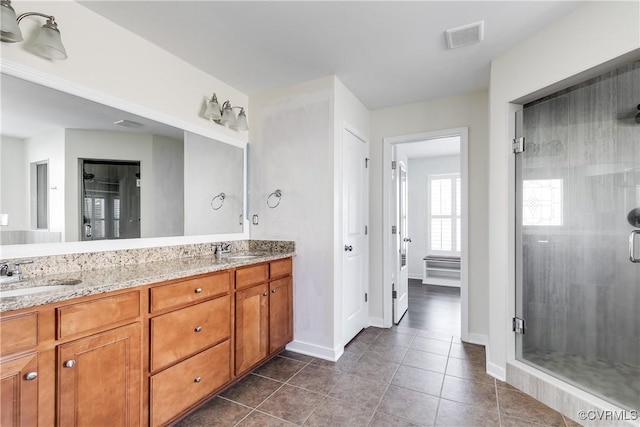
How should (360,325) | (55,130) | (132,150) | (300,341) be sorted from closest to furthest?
(55,130)
(132,150)
(300,341)
(360,325)

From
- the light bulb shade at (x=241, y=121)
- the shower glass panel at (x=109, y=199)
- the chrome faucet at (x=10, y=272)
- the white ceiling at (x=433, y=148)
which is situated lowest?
the chrome faucet at (x=10, y=272)

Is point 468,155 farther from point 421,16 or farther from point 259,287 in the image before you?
point 259,287

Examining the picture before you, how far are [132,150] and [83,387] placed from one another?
1.43m

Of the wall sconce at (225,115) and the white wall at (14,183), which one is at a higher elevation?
the wall sconce at (225,115)

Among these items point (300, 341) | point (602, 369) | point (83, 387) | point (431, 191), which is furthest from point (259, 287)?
point (431, 191)

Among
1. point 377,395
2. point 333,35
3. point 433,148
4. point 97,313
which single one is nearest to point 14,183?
point 97,313

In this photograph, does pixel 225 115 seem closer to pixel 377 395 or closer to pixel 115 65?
pixel 115 65

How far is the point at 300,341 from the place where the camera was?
2688 millimetres

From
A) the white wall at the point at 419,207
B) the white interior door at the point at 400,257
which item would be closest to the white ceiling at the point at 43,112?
the white interior door at the point at 400,257

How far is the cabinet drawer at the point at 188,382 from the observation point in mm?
1558

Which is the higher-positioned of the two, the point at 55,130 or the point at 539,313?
the point at 55,130

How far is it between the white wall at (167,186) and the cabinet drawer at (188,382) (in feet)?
3.07

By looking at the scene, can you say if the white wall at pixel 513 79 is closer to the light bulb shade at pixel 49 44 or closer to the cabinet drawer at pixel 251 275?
the cabinet drawer at pixel 251 275

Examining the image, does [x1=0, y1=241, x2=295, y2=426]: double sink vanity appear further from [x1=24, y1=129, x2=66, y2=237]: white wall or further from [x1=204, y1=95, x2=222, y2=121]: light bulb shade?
[x1=204, y1=95, x2=222, y2=121]: light bulb shade
